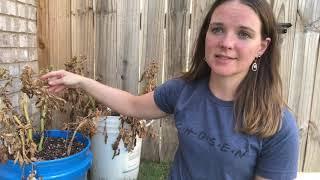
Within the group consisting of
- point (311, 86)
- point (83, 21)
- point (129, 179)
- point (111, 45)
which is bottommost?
point (129, 179)

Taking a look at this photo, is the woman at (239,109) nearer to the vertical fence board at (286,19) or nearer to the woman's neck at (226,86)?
the woman's neck at (226,86)

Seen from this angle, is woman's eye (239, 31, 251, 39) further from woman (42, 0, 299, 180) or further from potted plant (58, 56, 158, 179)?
potted plant (58, 56, 158, 179)

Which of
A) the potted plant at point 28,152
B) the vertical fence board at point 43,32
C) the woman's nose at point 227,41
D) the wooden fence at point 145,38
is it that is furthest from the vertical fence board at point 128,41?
the woman's nose at point 227,41

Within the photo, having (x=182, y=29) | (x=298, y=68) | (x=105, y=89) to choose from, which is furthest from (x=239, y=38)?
(x=298, y=68)

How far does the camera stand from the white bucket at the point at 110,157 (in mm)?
2760

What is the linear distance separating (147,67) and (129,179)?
94 cm

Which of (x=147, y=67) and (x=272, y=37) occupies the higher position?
(x=272, y=37)

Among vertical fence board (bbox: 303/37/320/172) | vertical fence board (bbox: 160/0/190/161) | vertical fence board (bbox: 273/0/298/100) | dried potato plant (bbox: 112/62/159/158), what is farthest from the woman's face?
vertical fence board (bbox: 303/37/320/172)

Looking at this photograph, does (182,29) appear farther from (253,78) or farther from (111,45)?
(253,78)

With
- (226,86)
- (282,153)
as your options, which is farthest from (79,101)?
(282,153)

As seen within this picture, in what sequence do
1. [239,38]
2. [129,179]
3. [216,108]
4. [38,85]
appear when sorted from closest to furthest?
[239,38] < [216,108] < [38,85] < [129,179]

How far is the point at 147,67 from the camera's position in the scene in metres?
3.09

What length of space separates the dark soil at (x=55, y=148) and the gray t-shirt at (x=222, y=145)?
2.72ft

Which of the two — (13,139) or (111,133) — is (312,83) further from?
(13,139)
